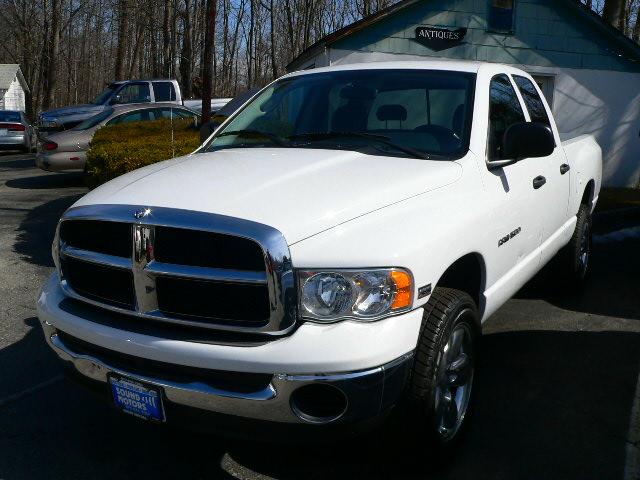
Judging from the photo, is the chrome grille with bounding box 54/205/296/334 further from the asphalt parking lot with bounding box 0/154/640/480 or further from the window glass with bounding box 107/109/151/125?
the window glass with bounding box 107/109/151/125

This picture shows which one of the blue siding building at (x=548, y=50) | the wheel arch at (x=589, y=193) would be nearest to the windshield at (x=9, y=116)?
the blue siding building at (x=548, y=50)

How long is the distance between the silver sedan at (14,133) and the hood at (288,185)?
21515 mm

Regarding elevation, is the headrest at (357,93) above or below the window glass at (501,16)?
below

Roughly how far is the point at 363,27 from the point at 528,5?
366 cm

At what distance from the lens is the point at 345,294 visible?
2641mm

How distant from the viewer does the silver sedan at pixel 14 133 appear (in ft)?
74.8

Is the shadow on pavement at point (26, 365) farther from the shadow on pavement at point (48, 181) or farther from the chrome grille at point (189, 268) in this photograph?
the shadow on pavement at point (48, 181)

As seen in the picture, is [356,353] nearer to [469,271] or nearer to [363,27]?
[469,271]

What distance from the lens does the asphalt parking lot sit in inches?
130

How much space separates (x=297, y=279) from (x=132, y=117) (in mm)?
13187

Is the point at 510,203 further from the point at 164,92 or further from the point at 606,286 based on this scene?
the point at 164,92

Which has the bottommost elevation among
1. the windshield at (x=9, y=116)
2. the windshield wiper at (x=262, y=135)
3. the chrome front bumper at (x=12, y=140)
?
the chrome front bumper at (x=12, y=140)

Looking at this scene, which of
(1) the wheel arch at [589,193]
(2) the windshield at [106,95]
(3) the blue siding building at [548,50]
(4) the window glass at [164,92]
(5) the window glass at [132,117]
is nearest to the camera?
(1) the wheel arch at [589,193]

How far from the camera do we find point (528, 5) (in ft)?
45.3
